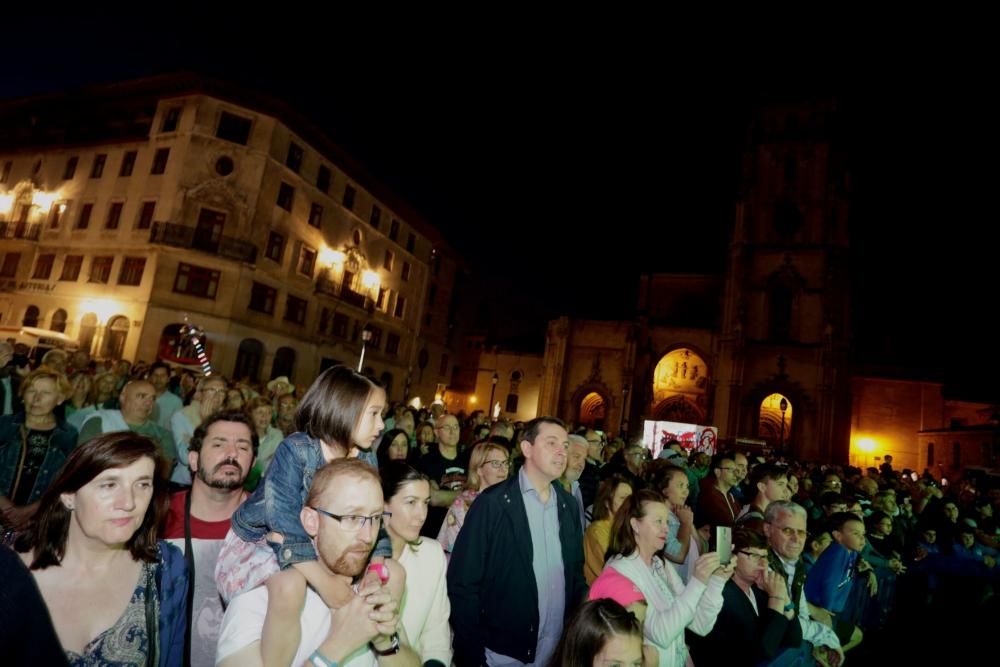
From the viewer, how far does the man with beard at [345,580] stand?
6.15 feet

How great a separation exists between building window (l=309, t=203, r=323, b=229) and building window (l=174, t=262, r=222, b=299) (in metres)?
6.77

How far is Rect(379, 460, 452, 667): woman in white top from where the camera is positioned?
2.95 meters

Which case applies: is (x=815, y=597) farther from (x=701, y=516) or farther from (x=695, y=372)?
(x=695, y=372)

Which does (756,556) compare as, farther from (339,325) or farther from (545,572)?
(339,325)

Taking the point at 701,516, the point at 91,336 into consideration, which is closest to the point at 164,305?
the point at 91,336

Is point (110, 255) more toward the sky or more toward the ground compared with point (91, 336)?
more toward the sky

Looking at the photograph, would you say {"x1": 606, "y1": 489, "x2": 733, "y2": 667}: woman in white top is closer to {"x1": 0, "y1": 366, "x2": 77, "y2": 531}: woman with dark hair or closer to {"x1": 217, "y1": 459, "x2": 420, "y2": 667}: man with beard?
{"x1": 217, "y1": 459, "x2": 420, "y2": 667}: man with beard

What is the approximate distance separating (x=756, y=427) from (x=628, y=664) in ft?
109

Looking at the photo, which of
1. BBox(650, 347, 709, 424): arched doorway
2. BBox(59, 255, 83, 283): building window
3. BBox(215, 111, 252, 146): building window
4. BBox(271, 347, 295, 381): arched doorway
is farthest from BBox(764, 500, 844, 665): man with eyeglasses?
BBox(650, 347, 709, 424): arched doorway

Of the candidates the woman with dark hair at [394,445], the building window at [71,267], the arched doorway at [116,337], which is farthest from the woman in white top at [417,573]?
the building window at [71,267]

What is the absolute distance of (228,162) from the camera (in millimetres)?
25922

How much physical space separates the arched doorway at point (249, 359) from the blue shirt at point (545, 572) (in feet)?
84.8

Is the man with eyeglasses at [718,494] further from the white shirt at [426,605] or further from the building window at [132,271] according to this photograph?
the building window at [132,271]

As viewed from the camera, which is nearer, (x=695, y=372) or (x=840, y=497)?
(x=840, y=497)
